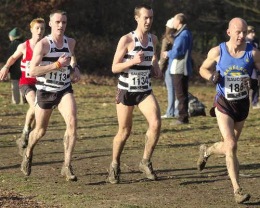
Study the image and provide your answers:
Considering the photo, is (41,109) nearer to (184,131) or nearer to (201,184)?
(201,184)

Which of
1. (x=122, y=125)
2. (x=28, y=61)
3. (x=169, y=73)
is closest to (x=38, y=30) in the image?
(x=28, y=61)

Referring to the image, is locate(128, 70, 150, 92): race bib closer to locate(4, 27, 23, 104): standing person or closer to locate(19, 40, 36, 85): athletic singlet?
locate(19, 40, 36, 85): athletic singlet

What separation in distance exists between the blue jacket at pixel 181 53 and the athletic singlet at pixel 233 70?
7.32 metres

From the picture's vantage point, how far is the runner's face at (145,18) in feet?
35.1

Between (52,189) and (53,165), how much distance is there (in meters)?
2.22

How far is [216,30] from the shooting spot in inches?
1987

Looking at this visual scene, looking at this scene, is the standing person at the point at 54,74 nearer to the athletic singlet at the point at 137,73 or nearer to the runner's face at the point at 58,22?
the runner's face at the point at 58,22

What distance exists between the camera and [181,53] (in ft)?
57.1

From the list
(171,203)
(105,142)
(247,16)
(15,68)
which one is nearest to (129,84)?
(171,203)

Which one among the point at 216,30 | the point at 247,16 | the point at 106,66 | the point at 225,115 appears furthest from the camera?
the point at 216,30

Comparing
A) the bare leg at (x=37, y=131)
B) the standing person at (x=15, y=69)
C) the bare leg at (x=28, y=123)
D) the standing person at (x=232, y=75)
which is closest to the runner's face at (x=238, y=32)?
the standing person at (x=232, y=75)

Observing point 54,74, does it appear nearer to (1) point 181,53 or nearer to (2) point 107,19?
(1) point 181,53

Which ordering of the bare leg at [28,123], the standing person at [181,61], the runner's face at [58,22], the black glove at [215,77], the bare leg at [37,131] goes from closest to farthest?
the black glove at [215,77], the runner's face at [58,22], the bare leg at [37,131], the bare leg at [28,123], the standing person at [181,61]

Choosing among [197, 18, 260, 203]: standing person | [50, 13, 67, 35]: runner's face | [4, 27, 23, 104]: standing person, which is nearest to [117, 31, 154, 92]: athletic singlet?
[50, 13, 67, 35]: runner's face
